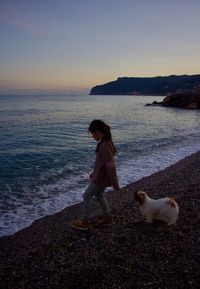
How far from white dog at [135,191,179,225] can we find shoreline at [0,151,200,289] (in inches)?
6.5

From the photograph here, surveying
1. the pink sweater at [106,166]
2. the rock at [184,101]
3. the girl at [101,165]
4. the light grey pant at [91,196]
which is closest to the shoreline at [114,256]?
the light grey pant at [91,196]

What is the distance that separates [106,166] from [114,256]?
1.75 m

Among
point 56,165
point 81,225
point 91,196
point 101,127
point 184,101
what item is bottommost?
point 56,165

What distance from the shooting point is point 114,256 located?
579cm

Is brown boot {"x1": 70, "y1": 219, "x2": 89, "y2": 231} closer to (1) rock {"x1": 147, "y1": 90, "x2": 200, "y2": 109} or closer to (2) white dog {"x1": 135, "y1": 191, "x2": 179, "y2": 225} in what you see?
(2) white dog {"x1": 135, "y1": 191, "x2": 179, "y2": 225}

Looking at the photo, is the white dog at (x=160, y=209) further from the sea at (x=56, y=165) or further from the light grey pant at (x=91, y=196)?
the sea at (x=56, y=165)

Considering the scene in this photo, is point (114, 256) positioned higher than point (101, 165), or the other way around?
point (101, 165)

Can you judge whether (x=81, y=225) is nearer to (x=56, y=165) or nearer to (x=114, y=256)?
(x=114, y=256)

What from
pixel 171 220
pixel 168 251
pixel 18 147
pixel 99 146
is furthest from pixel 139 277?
pixel 18 147

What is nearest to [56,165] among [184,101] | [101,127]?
[101,127]

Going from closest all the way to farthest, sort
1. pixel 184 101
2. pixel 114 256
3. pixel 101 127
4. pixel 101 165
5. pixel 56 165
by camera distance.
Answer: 1. pixel 114 256
2. pixel 101 127
3. pixel 101 165
4. pixel 56 165
5. pixel 184 101

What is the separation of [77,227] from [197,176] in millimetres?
6558

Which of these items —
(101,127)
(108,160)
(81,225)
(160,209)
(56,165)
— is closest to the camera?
(101,127)

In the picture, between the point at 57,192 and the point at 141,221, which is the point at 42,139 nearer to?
the point at 57,192
